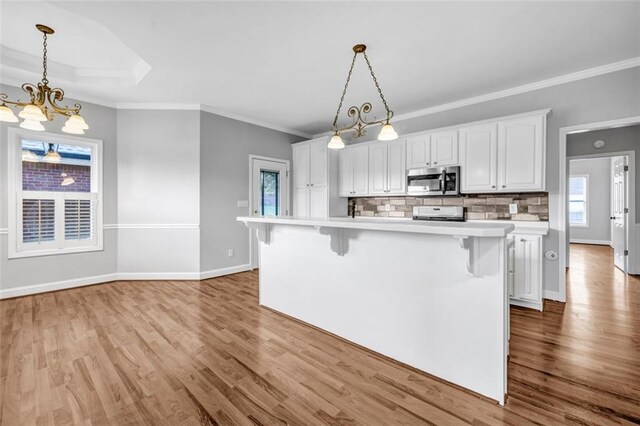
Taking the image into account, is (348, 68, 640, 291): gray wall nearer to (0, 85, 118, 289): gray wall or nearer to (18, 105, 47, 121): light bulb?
(18, 105, 47, 121): light bulb

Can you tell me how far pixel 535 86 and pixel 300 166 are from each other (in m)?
3.85

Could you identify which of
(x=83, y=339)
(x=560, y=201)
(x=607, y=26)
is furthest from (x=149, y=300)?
(x=607, y=26)

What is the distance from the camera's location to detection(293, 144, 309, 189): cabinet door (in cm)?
564

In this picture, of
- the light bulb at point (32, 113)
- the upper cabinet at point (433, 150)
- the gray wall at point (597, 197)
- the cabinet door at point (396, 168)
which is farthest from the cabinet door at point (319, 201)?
the gray wall at point (597, 197)

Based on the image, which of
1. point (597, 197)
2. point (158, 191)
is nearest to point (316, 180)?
point (158, 191)

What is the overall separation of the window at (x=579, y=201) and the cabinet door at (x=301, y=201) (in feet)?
26.3

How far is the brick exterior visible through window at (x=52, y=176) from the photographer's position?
3.71 metres

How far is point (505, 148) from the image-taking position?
11.7 ft

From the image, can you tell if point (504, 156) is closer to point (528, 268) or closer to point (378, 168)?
point (528, 268)

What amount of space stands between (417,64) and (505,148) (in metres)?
1.54

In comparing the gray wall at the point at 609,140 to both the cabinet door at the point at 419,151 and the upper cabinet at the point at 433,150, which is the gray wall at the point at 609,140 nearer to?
the upper cabinet at the point at 433,150

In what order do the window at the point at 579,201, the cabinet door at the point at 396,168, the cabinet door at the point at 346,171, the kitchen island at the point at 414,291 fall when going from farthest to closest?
1. the window at the point at 579,201
2. the cabinet door at the point at 346,171
3. the cabinet door at the point at 396,168
4. the kitchen island at the point at 414,291

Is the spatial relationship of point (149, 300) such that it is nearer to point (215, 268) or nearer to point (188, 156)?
point (215, 268)

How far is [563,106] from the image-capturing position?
137 inches
